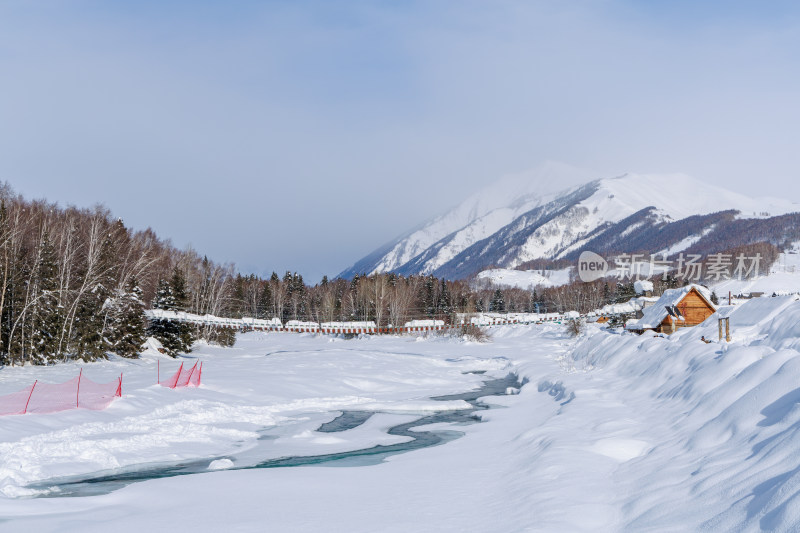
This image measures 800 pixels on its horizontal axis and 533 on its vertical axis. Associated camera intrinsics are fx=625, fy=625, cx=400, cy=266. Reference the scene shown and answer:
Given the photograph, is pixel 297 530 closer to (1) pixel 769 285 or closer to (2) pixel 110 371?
(2) pixel 110 371

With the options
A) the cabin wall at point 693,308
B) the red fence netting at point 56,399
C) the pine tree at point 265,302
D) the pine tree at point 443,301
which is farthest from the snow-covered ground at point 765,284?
the red fence netting at point 56,399

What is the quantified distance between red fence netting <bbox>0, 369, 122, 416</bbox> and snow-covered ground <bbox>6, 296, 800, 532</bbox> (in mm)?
573

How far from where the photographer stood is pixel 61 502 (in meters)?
8.89

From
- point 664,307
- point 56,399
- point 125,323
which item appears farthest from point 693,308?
point 56,399

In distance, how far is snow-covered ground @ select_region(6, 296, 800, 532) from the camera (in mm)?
7305

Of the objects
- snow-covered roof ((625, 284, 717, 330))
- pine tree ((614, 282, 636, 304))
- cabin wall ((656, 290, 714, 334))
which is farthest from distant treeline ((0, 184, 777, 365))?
pine tree ((614, 282, 636, 304))

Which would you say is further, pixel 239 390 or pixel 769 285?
pixel 769 285

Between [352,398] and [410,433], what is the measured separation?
7854mm

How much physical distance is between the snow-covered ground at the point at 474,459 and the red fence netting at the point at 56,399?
573 mm

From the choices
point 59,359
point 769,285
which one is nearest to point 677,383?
point 59,359

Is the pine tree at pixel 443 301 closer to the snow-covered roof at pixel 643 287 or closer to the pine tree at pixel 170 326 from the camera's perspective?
the snow-covered roof at pixel 643 287

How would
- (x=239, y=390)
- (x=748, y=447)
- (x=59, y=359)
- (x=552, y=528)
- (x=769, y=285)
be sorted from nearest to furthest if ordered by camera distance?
1. (x=552, y=528)
2. (x=748, y=447)
3. (x=239, y=390)
4. (x=59, y=359)
5. (x=769, y=285)

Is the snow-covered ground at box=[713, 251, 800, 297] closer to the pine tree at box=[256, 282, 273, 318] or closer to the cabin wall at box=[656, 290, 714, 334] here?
the pine tree at box=[256, 282, 273, 318]

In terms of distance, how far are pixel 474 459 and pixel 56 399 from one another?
12.7 metres
